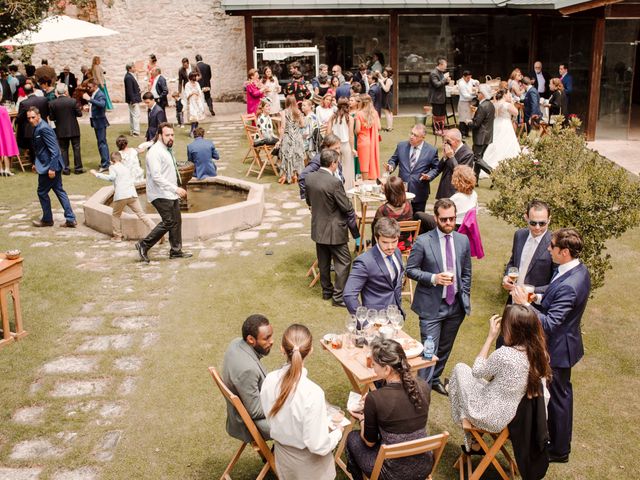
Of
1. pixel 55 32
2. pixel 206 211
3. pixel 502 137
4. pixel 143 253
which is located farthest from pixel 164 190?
pixel 55 32

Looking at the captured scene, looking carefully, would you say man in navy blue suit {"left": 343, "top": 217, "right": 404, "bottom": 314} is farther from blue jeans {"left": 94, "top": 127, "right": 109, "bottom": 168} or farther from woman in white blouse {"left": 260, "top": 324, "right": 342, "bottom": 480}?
blue jeans {"left": 94, "top": 127, "right": 109, "bottom": 168}

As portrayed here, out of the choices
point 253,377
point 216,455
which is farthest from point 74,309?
point 253,377

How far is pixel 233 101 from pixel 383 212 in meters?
16.7

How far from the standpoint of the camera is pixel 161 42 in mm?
22578

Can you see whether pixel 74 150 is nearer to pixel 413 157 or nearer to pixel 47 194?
pixel 47 194

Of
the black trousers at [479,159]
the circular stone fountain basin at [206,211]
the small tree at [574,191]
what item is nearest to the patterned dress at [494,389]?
the small tree at [574,191]

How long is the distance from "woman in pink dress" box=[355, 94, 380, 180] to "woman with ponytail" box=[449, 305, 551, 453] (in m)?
7.30

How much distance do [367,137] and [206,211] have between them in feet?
10.1

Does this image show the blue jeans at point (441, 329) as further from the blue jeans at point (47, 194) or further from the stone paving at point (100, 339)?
the blue jeans at point (47, 194)

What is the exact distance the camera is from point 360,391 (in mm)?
5324

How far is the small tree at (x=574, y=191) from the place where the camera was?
6.73 m

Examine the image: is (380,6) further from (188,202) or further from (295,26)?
(188,202)

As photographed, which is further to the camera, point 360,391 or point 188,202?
point 188,202

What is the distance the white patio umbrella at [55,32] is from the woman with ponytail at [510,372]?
12886mm
